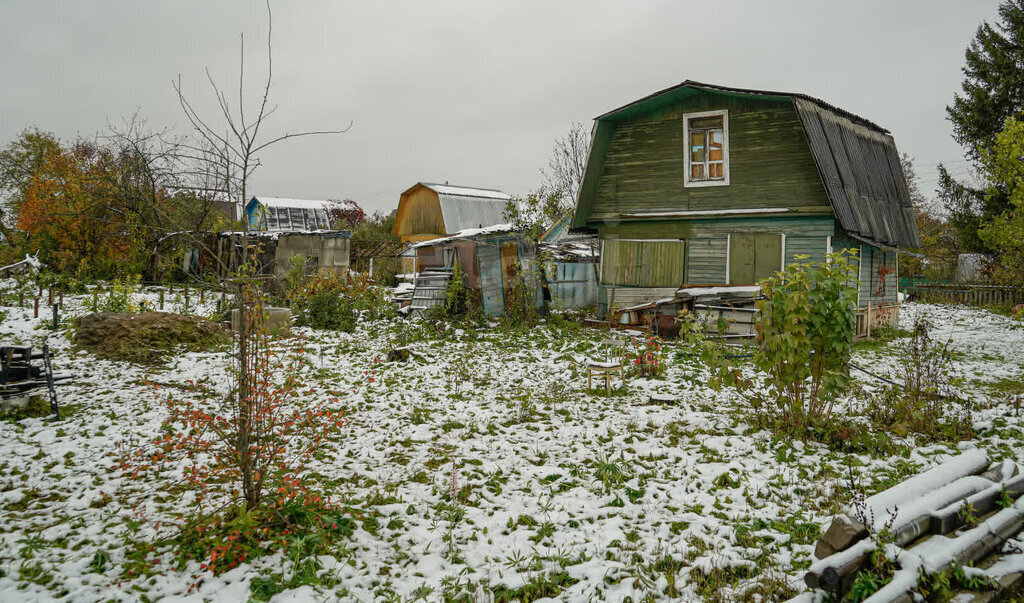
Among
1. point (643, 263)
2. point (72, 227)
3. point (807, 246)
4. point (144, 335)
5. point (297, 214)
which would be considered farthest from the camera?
point (297, 214)

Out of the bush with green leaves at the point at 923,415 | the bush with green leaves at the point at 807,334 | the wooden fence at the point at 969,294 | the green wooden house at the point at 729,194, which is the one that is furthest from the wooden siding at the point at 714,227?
the wooden fence at the point at 969,294

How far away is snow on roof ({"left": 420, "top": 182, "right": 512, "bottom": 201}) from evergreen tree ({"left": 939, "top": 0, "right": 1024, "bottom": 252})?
2373 cm

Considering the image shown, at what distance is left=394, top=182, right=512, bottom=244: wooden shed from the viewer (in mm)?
32344

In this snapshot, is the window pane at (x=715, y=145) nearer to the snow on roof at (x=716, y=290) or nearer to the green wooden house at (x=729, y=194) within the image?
the green wooden house at (x=729, y=194)

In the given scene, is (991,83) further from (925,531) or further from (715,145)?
(925,531)

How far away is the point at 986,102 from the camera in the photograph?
21516mm

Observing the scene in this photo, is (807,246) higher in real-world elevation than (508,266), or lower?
higher

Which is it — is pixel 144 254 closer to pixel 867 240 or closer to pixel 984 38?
pixel 867 240

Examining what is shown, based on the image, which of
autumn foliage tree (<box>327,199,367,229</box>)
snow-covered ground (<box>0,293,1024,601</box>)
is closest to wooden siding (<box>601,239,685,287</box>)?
snow-covered ground (<box>0,293,1024,601</box>)

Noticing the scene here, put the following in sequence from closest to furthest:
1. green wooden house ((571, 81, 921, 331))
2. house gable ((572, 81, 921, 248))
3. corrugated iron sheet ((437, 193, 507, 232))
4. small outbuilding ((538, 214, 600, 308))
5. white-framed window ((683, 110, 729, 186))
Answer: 1. house gable ((572, 81, 921, 248))
2. green wooden house ((571, 81, 921, 331))
3. white-framed window ((683, 110, 729, 186))
4. small outbuilding ((538, 214, 600, 308))
5. corrugated iron sheet ((437, 193, 507, 232))

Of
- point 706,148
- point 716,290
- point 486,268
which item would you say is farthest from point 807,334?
point 486,268

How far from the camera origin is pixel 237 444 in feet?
13.4

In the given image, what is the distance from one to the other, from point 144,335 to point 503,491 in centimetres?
→ 888

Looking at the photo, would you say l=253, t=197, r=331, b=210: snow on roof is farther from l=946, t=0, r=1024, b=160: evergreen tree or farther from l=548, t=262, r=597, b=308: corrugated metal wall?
l=946, t=0, r=1024, b=160: evergreen tree
